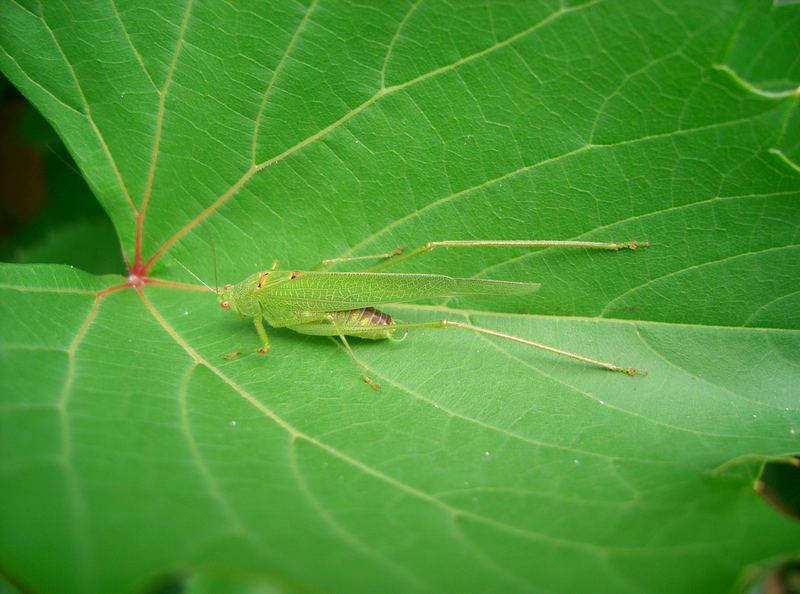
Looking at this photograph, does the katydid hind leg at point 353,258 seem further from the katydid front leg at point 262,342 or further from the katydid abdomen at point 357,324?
the katydid front leg at point 262,342

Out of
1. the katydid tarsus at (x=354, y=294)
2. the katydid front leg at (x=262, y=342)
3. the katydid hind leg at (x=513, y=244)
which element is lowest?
the katydid front leg at (x=262, y=342)

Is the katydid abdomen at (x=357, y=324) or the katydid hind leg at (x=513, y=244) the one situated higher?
the katydid hind leg at (x=513, y=244)

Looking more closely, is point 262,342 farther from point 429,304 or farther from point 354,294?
point 429,304

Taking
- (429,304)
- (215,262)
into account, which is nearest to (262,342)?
(215,262)

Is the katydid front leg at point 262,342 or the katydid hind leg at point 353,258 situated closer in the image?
the katydid front leg at point 262,342

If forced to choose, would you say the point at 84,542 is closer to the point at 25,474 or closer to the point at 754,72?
the point at 25,474

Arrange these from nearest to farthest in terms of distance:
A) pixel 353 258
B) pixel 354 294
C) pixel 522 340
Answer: pixel 522 340 → pixel 353 258 → pixel 354 294

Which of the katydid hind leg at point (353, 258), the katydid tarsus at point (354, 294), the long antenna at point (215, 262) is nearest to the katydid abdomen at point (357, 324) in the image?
the katydid tarsus at point (354, 294)
